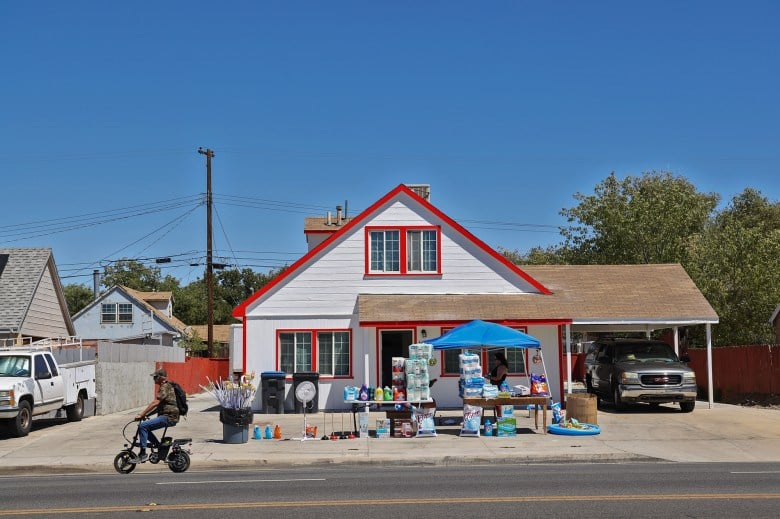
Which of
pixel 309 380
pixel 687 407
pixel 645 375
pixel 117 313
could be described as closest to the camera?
pixel 645 375

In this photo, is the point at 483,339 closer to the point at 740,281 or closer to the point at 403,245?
the point at 403,245

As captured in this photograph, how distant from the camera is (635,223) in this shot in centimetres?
4459

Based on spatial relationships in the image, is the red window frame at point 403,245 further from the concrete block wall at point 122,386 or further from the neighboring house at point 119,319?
the neighboring house at point 119,319

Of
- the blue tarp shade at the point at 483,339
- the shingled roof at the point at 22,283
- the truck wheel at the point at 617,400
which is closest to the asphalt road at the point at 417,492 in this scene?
the blue tarp shade at the point at 483,339

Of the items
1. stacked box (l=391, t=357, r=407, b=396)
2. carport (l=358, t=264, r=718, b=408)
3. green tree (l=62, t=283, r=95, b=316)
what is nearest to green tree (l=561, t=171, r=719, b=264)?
carport (l=358, t=264, r=718, b=408)

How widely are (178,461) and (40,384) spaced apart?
8723 millimetres

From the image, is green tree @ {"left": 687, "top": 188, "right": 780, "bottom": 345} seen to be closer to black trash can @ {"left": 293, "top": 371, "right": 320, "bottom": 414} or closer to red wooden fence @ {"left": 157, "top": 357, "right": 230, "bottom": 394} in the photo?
black trash can @ {"left": 293, "top": 371, "right": 320, "bottom": 414}

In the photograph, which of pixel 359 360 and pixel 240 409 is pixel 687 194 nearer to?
pixel 359 360

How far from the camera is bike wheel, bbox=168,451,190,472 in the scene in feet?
49.2

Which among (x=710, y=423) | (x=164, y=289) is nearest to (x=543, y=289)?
(x=710, y=423)

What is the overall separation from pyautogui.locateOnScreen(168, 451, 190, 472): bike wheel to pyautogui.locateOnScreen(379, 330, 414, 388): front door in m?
12.5

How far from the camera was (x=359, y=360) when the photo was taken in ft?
88.7

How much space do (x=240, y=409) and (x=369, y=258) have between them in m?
9.72

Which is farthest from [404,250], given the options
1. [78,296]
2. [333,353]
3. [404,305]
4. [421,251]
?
[78,296]
